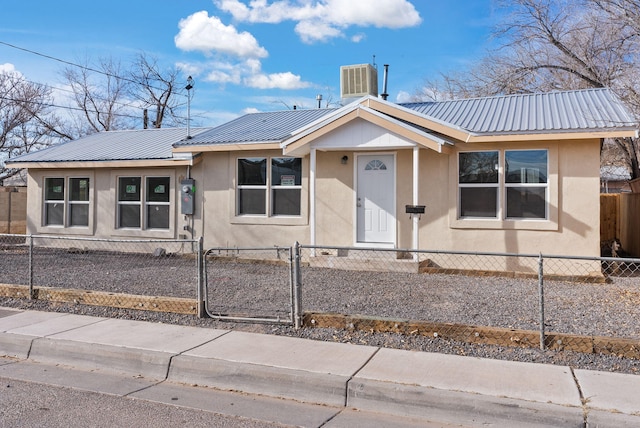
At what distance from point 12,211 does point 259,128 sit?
1093cm

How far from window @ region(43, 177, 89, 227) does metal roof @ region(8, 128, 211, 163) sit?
76cm

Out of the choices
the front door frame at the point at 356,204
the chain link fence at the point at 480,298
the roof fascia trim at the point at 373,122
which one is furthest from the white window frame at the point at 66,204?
the front door frame at the point at 356,204

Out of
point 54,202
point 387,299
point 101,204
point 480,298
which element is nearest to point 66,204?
point 54,202

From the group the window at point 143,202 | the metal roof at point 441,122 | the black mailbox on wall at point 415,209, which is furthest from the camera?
the window at point 143,202

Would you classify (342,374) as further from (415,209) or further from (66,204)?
(66,204)

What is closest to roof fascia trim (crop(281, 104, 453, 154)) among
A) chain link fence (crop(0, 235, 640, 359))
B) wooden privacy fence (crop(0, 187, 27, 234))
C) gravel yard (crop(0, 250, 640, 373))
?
chain link fence (crop(0, 235, 640, 359))

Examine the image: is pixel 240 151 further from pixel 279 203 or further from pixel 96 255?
pixel 96 255

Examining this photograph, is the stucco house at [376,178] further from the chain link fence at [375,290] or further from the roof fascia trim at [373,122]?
the chain link fence at [375,290]

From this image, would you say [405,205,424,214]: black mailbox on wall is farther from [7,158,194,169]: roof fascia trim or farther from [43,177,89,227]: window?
[43,177,89,227]: window

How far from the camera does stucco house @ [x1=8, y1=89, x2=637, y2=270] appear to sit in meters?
10.9

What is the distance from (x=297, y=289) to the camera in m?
6.74

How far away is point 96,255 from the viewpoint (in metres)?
14.5

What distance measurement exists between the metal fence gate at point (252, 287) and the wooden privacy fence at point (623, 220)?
8798mm

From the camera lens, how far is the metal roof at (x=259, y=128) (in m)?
13.4
